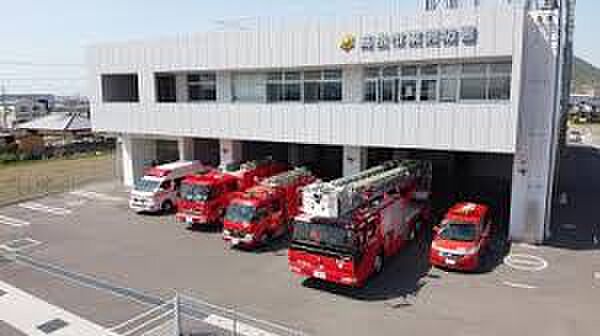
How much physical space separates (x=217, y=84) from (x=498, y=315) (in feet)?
58.2

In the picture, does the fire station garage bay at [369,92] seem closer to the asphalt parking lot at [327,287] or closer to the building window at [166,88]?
the building window at [166,88]

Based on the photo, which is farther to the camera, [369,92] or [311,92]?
[311,92]

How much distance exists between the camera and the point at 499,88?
54.7 feet

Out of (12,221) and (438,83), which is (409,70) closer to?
(438,83)

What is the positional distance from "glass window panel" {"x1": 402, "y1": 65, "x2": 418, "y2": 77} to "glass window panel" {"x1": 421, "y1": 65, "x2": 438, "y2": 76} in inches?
13.0

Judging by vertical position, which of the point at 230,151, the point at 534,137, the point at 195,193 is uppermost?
the point at 534,137

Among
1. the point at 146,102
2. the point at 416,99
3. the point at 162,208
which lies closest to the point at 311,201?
the point at 416,99

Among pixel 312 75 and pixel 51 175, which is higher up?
pixel 312 75

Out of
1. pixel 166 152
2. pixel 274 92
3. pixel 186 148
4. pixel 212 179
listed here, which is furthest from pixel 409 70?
pixel 166 152

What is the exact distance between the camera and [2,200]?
25.3 metres


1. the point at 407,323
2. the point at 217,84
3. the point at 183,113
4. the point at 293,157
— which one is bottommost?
the point at 407,323

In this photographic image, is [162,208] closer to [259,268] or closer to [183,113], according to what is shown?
[183,113]

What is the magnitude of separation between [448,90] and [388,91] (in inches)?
97.9

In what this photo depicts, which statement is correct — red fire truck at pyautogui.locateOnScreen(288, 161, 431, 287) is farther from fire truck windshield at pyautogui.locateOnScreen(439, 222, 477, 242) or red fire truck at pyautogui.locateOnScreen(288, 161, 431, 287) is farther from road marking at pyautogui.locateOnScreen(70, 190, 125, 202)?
road marking at pyautogui.locateOnScreen(70, 190, 125, 202)
